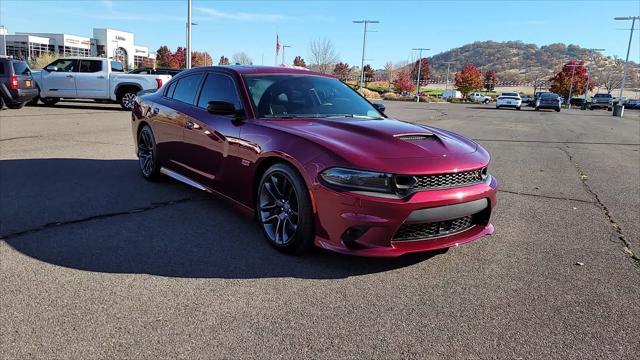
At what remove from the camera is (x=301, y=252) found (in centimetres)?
376

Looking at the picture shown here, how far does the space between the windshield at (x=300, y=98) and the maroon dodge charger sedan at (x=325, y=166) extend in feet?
0.04

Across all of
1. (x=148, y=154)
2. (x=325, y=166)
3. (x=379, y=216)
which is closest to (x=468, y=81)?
(x=148, y=154)

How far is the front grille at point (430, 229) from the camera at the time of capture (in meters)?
3.42

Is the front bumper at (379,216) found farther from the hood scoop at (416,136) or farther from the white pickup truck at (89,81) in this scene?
the white pickup truck at (89,81)

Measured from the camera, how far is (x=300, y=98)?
4691 millimetres

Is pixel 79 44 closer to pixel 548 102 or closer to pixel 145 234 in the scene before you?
pixel 548 102

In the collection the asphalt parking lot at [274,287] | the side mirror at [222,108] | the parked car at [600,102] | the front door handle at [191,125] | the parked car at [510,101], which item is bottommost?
the asphalt parking lot at [274,287]

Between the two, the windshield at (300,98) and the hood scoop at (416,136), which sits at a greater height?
the windshield at (300,98)

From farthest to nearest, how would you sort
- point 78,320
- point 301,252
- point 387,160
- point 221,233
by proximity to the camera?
point 221,233, point 301,252, point 387,160, point 78,320

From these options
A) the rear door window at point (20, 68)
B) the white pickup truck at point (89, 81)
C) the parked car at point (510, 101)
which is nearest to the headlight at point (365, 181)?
the white pickup truck at point (89, 81)

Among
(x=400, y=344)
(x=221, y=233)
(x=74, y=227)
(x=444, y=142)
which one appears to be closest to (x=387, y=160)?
(x=444, y=142)

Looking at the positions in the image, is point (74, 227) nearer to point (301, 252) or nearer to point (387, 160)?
point (301, 252)

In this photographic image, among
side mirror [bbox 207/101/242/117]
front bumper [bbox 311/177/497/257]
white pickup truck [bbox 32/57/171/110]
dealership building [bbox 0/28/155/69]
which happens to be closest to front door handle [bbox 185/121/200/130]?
side mirror [bbox 207/101/242/117]

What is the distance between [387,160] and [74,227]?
2.91 meters
